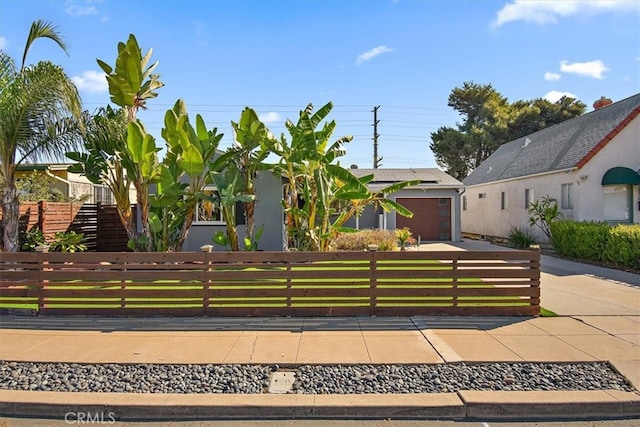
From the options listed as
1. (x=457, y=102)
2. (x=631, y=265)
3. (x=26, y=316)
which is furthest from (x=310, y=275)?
(x=457, y=102)

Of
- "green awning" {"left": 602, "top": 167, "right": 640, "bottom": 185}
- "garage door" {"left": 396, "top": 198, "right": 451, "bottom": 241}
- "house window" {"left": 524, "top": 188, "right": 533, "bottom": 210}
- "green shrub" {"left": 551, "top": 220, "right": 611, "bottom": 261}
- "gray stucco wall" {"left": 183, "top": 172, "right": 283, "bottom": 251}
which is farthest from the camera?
"garage door" {"left": 396, "top": 198, "right": 451, "bottom": 241}

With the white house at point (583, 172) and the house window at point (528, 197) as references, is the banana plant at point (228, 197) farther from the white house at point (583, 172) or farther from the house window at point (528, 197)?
the house window at point (528, 197)

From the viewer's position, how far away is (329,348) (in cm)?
501

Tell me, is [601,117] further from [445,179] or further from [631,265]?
[631,265]

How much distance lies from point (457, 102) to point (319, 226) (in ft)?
107

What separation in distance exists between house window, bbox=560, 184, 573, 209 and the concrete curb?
13344mm

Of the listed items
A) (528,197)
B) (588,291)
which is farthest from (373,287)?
(528,197)

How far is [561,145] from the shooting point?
1716cm

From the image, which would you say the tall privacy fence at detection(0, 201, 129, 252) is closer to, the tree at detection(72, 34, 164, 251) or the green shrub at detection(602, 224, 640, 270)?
the tree at detection(72, 34, 164, 251)

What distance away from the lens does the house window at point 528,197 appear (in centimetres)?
1786

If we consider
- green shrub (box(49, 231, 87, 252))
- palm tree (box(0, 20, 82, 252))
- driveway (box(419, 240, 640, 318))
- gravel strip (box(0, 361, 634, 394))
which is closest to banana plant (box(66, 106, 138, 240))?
palm tree (box(0, 20, 82, 252))

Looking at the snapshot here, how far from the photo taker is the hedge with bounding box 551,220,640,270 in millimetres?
10641

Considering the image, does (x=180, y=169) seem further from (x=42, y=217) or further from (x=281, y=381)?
(x=281, y=381)

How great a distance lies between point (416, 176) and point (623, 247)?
35.4 ft
